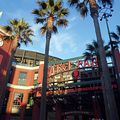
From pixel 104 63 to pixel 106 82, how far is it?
1437 millimetres

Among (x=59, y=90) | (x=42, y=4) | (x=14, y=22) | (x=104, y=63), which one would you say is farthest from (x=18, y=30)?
(x=104, y=63)

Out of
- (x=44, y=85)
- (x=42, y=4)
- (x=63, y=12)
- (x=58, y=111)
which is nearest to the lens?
(x=44, y=85)

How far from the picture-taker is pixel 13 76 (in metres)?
35.8

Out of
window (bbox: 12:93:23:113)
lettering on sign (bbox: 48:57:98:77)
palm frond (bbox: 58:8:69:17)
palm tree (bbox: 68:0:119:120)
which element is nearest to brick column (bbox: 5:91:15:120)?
window (bbox: 12:93:23:113)

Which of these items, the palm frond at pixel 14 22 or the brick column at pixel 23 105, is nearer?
the palm frond at pixel 14 22

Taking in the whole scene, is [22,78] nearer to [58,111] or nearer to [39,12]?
[58,111]

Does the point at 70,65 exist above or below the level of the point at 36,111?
above

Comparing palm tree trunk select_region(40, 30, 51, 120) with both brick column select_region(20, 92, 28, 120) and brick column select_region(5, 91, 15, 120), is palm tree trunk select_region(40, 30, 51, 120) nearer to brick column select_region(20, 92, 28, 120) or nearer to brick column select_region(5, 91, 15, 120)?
brick column select_region(20, 92, 28, 120)

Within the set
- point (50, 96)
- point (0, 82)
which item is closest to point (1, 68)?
point (0, 82)

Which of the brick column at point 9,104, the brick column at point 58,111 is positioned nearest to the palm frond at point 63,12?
the brick column at point 58,111

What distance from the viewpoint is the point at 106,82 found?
39.1ft

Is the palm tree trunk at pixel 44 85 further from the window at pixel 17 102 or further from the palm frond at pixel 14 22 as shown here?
the window at pixel 17 102

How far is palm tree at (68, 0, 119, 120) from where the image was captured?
11042 mm

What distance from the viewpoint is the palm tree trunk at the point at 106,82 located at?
10.9 metres
